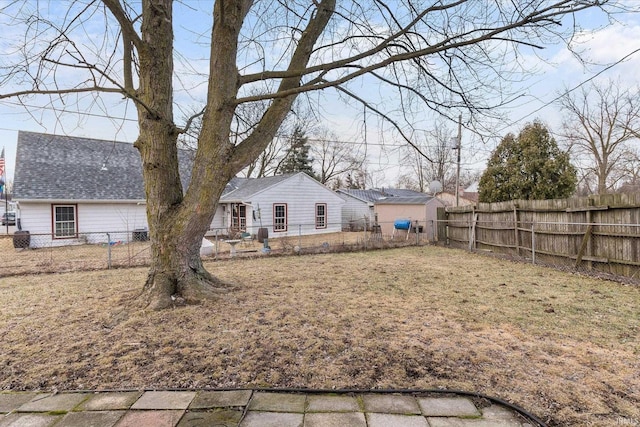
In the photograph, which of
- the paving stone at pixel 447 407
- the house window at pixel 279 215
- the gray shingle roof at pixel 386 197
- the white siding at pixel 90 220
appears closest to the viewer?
the paving stone at pixel 447 407

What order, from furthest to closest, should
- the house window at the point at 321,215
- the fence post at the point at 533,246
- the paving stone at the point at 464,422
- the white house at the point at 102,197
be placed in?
1. the house window at the point at 321,215
2. the white house at the point at 102,197
3. the fence post at the point at 533,246
4. the paving stone at the point at 464,422

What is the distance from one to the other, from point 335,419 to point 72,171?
16.8 m

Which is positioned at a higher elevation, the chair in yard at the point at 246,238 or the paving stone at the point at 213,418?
the chair in yard at the point at 246,238

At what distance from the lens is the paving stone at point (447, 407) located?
216 centimetres

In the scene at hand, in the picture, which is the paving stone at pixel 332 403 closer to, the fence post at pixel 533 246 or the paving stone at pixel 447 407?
the paving stone at pixel 447 407

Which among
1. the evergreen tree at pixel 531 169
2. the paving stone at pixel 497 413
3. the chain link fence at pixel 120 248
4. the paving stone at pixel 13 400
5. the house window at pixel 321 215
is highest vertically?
the evergreen tree at pixel 531 169

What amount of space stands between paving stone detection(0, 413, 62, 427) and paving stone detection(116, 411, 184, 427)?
46 cm

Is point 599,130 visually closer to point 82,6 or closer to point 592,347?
point 592,347

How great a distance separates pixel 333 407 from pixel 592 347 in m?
2.83

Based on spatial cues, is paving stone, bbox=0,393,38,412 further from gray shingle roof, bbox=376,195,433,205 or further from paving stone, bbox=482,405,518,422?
gray shingle roof, bbox=376,195,433,205

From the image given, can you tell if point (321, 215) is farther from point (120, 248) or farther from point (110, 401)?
point (110, 401)

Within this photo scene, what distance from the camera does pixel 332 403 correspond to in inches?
90.2

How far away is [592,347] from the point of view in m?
3.30

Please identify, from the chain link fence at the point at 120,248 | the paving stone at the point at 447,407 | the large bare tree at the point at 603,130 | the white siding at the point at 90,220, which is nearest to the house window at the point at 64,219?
the white siding at the point at 90,220
